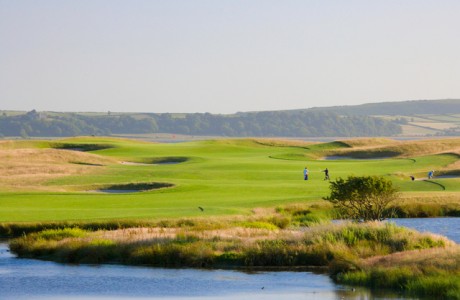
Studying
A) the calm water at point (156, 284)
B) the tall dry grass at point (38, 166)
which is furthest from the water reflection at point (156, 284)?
the tall dry grass at point (38, 166)

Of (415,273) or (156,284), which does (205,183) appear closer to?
(156,284)

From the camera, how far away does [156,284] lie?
3559cm

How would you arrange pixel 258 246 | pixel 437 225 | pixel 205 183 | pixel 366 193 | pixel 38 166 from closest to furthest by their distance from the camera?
pixel 258 246
pixel 366 193
pixel 437 225
pixel 205 183
pixel 38 166

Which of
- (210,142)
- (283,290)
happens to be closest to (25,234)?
(283,290)

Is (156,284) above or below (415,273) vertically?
below

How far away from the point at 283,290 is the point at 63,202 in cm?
2778

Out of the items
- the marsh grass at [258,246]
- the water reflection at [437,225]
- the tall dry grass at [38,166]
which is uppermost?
the marsh grass at [258,246]

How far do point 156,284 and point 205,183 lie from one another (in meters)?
37.5

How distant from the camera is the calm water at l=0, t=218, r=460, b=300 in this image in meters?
33.4

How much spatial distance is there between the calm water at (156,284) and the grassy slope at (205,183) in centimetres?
1209

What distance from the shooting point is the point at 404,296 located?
106ft

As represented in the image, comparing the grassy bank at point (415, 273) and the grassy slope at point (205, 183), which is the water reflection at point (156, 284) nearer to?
the grassy bank at point (415, 273)

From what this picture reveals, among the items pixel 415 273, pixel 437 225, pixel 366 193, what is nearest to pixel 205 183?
pixel 437 225

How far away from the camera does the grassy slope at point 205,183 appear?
55250mm
